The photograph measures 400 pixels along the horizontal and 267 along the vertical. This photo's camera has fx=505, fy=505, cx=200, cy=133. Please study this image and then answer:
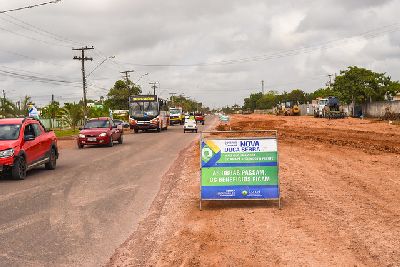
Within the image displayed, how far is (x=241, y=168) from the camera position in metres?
9.27

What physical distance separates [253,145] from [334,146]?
45.2 ft

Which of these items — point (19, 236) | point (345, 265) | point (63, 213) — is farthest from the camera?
point (63, 213)

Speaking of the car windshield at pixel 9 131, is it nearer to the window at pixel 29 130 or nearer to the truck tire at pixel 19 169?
the window at pixel 29 130

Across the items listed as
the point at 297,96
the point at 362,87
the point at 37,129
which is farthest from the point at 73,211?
the point at 297,96

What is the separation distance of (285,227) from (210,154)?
2240mm

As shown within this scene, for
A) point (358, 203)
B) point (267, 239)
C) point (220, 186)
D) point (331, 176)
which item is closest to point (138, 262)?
point (267, 239)

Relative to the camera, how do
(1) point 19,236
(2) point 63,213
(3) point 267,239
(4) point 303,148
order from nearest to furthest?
(3) point 267,239 < (1) point 19,236 < (2) point 63,213 < (4) point 303,148

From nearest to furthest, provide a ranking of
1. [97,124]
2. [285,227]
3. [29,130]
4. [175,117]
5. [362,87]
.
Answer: [285,227], [29,130], [97,124], [362,87], [175,117]

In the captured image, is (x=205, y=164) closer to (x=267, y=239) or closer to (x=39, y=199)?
(x=267, y=239)

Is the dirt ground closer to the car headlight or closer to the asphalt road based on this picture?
the asphalt road

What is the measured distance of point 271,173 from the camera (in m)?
9.27

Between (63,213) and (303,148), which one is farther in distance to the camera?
(303,148)

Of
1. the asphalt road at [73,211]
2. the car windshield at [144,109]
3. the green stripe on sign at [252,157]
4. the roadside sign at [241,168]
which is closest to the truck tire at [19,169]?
the asphalt road at [73,211]

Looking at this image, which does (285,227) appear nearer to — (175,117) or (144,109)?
(144,109)
